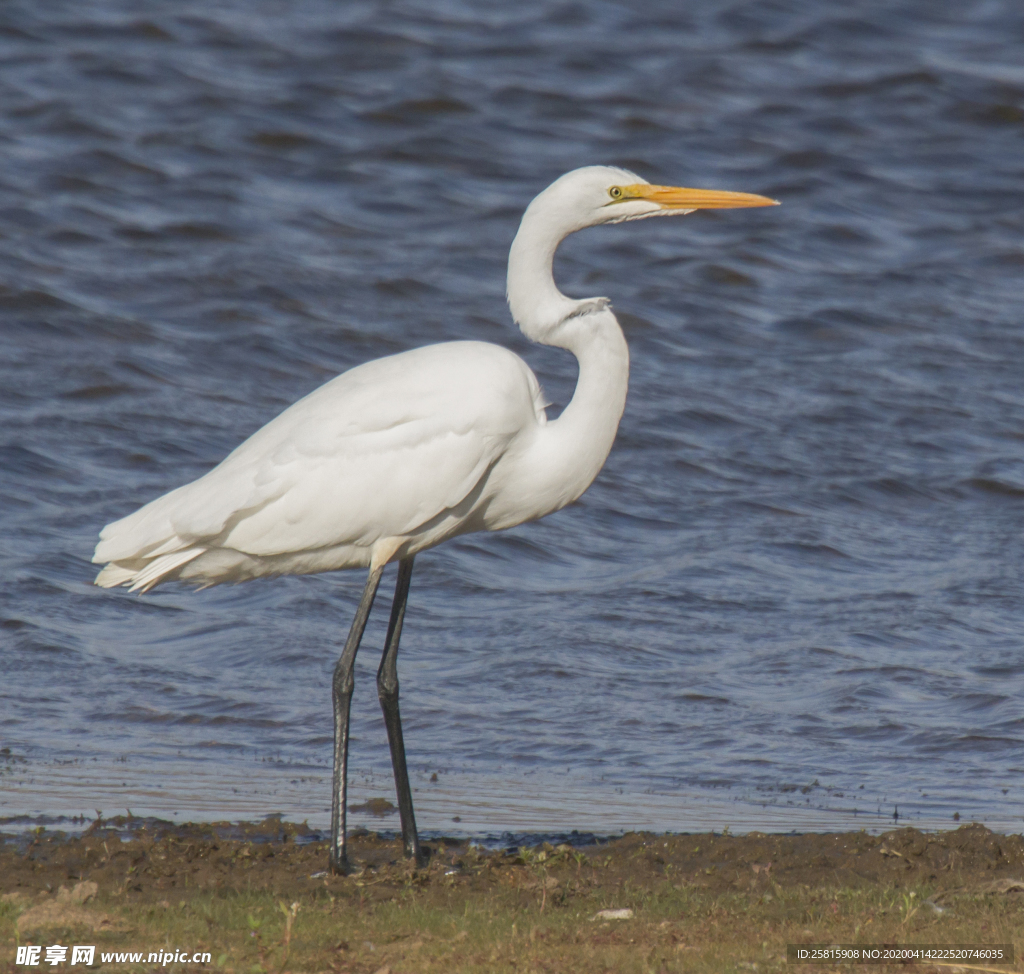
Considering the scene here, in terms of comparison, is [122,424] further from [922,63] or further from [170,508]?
[922,63]

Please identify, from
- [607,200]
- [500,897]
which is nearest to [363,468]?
[607,200]

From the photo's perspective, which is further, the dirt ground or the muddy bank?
the muddy bank

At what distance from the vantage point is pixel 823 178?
1736 centimetres

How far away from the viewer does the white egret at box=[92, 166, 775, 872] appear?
5230 millimetres

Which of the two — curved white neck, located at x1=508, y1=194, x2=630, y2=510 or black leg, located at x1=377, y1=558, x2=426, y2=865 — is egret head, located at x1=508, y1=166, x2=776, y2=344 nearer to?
curved white neck, located at x1=508, y1=194, x2=630, y2=510

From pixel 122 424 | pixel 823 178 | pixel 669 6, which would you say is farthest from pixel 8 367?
pixel 669 6

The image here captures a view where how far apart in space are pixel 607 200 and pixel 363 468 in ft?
4.58

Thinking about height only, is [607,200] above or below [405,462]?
above

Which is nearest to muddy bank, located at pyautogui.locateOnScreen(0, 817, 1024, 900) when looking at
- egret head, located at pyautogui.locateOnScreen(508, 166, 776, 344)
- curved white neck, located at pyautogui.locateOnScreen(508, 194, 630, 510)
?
curved white neck, located at pyautogui.locateOnScreen(508, 194, 630, 510)

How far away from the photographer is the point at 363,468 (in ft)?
17.4

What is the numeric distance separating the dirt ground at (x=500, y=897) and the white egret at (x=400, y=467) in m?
0.43

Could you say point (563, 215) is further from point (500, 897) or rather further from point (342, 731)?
point (500, 897)

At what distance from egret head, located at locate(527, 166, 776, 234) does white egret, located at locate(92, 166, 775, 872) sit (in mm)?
14

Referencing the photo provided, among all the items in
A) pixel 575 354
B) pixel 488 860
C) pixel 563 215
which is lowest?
pixel 488 860
